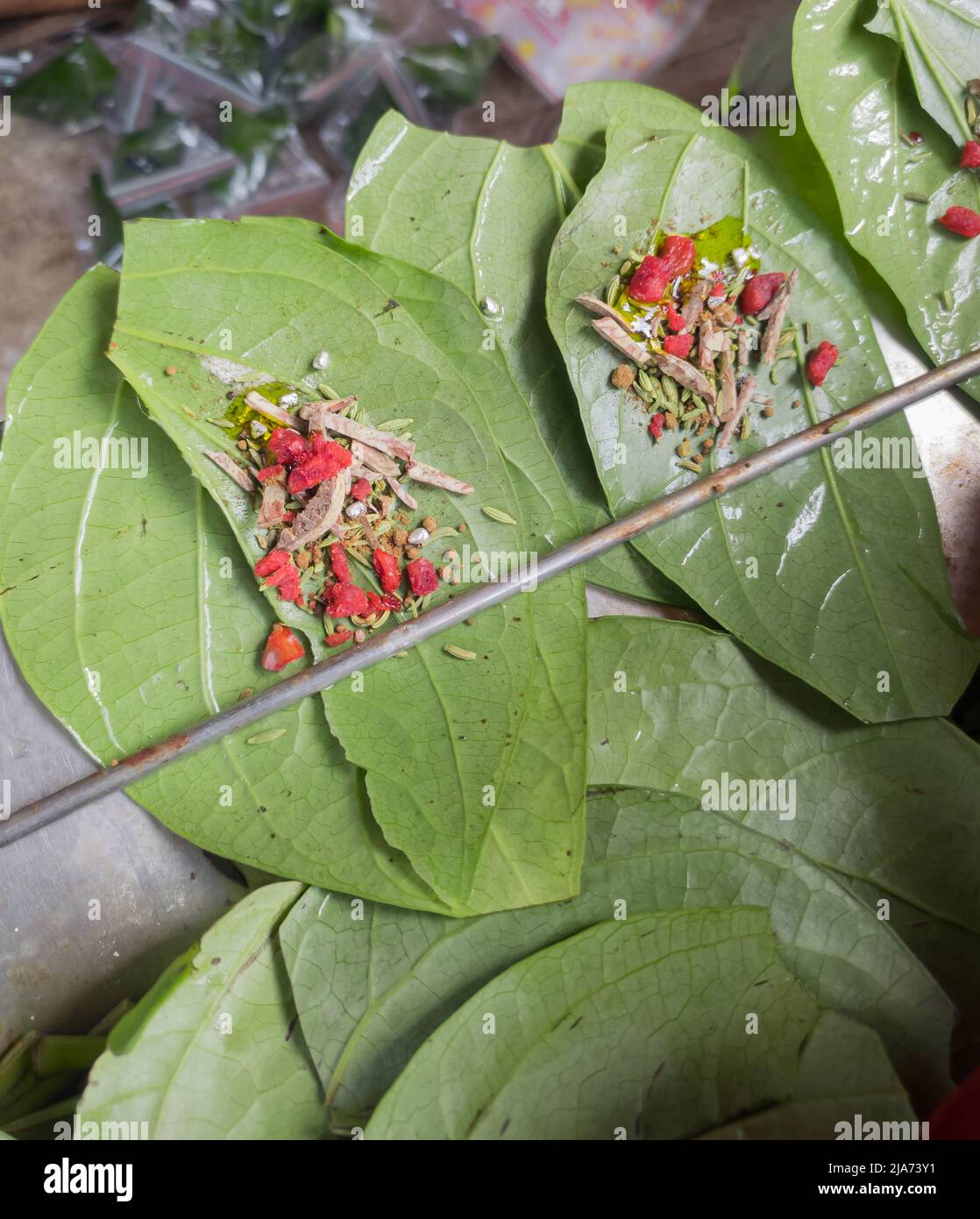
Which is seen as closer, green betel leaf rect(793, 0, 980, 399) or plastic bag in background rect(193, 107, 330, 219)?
green betel leaf rect(793, 0, 980, 399)

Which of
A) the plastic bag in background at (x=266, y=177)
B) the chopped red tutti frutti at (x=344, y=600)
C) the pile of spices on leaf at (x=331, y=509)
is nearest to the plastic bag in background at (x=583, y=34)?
the plastic bag in background at (x=266, y=177)

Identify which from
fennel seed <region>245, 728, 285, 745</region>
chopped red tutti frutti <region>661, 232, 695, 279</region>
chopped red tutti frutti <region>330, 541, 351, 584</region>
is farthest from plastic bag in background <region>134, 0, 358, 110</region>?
fennel seed <region>245, 728, 285, 745</region>

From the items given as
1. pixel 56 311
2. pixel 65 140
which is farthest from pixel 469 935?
pixel 65 140

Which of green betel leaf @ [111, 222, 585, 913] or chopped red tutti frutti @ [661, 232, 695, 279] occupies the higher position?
chopped red tutti frutti @ [661, 232, 695, 279]

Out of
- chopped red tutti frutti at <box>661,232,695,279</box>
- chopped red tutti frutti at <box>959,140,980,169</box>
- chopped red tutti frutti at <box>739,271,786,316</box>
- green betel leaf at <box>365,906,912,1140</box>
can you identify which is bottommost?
green betel leaf at <box>365,906,912,1140</box>

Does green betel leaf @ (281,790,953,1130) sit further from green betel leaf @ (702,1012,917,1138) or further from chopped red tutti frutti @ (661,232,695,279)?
chopped red tutti frutti @ (661,232,695,279)

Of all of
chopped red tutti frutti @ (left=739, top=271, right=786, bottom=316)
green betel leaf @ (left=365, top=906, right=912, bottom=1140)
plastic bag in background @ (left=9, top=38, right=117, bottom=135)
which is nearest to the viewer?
green betel leaf @ (left=365, top=906, right=912, bottom=1140)

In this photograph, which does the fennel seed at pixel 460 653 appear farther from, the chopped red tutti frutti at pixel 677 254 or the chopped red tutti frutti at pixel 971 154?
the chopped red tutti frutti at pixel 971 154

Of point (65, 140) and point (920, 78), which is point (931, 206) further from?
point (65, 140)
